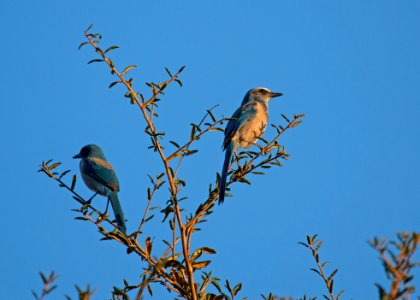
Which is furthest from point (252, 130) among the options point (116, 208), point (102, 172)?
point (116, 208)

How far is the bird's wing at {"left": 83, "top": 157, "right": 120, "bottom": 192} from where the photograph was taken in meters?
7.51

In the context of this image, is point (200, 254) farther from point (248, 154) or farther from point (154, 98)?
point (248, 154)

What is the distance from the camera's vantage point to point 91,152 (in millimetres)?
8609

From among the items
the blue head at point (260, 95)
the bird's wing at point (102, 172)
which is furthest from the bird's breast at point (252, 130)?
the bird's wing at point (102, 172)

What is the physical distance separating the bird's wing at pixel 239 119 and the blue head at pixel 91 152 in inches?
74.0

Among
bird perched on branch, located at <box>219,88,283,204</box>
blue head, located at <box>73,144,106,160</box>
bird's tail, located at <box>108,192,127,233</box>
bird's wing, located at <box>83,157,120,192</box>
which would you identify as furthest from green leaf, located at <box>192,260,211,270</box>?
blue head, located at <box>73,144,106,160</box>

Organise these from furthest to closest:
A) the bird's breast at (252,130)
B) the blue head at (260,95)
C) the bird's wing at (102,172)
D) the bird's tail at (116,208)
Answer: the blue head at (260,95) → the bird's breast at (252,130) → the bird's wing at (102,172) → the bird's tail at (116,208)

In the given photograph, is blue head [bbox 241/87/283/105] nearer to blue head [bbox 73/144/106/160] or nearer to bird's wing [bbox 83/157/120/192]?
blue head [bbox 73/144/106/160]

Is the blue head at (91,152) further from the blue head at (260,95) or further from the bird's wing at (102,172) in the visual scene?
the blue head at (260,95)

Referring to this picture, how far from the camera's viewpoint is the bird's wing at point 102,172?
Result: 7.51 m

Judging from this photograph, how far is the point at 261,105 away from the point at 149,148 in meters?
4.86

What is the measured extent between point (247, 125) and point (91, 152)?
222 centimetres

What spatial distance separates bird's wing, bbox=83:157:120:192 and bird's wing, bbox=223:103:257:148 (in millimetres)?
1414

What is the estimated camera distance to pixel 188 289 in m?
3.58
